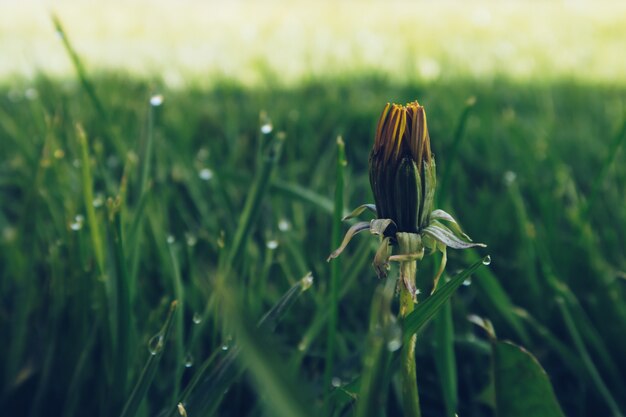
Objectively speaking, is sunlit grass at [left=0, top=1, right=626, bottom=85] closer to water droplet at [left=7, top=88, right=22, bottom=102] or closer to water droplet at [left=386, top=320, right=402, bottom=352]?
water droplet at [left=7, top=88, right=22, bottom=102]

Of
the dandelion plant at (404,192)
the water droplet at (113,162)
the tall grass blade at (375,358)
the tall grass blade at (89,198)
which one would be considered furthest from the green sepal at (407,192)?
the water droplet at (113,162)

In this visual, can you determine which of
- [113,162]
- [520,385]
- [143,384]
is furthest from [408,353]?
[113,162]

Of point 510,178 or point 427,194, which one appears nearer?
point 427,194

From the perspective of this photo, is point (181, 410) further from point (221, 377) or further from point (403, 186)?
point (403, 186)

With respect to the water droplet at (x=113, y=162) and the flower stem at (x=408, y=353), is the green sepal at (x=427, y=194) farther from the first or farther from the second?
the water droplet at (x=113, y=162)

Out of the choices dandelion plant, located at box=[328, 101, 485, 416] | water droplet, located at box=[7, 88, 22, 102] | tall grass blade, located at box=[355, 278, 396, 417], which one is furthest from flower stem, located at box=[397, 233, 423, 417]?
water droplet, located at box=[7, 88, 22, 102]

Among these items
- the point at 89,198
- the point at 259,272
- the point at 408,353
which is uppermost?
the point at 89,198

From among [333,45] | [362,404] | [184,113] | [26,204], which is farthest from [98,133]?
[333,45]

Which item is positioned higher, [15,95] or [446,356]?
[15,95]
